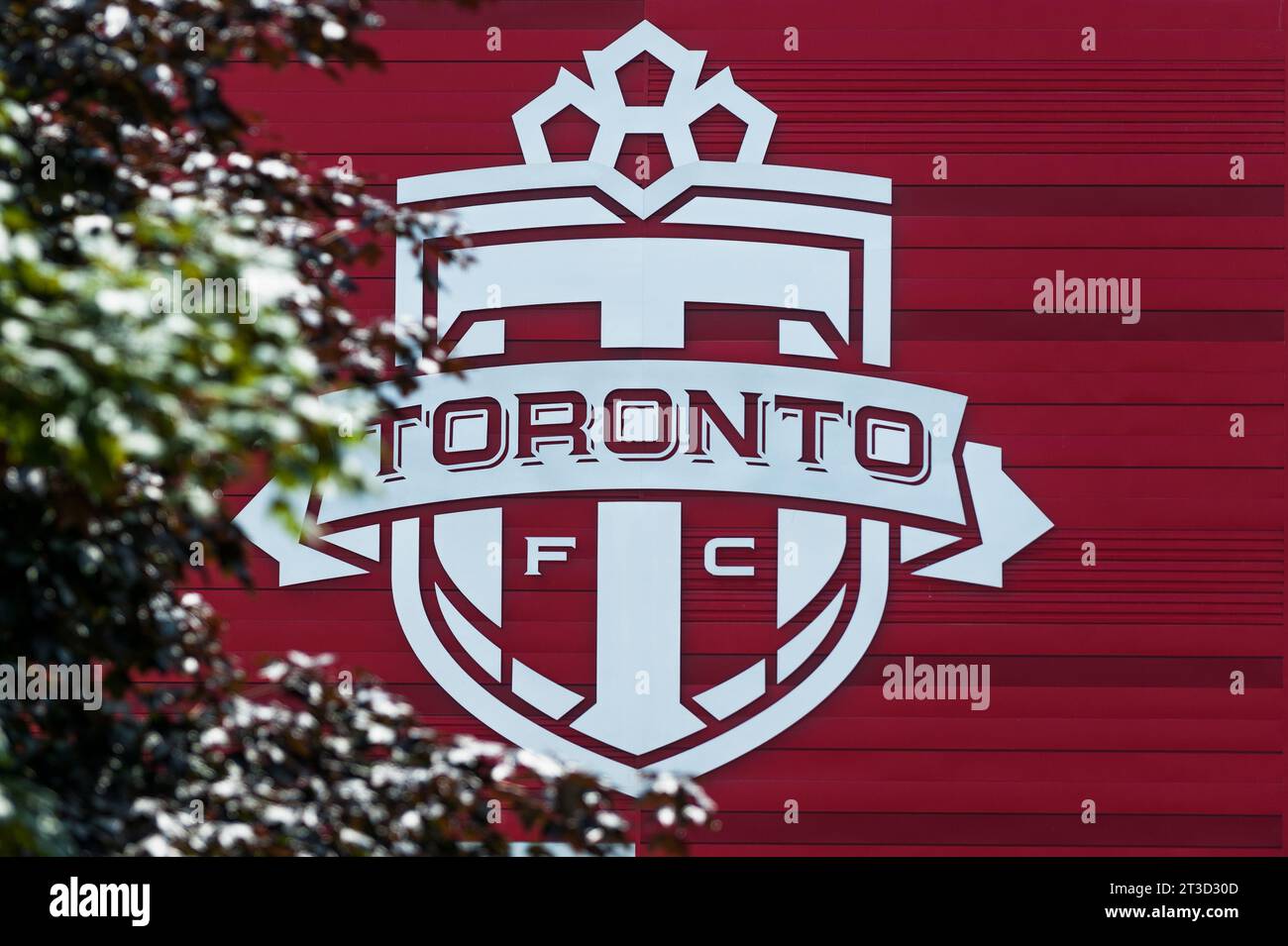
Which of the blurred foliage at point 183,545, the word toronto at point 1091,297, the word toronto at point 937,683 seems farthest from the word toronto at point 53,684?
the word toronto at point 1091,297

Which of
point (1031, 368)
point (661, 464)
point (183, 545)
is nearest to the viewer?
point (183, 545)

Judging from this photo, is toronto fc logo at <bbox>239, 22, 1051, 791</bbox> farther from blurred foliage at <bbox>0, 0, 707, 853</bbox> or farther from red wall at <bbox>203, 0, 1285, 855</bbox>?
blurred foliage at <bbox>0, 0, 707, 853</bbox>

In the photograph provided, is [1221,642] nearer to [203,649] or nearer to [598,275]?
[598,275]

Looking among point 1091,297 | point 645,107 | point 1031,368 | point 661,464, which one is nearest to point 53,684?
point 661,464

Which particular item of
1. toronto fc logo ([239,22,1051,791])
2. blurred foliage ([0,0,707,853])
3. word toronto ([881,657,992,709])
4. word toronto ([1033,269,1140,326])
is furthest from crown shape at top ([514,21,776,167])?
blurred foliage ([0,0,707,853])

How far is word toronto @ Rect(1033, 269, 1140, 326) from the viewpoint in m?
4.48

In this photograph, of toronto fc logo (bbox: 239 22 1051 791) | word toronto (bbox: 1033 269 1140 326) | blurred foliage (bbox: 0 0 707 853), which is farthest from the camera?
word toronto (bbox: 1033 269 1140 326)

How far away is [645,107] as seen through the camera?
14.6ft

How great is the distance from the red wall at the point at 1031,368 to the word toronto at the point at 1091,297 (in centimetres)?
5

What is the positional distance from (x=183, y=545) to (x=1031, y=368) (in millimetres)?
3316

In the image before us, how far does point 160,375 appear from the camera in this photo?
1285 millimetres

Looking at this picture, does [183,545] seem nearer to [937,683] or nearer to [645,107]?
[645,107]

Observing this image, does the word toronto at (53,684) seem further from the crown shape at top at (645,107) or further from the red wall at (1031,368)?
the crown shape at top at (645,107)

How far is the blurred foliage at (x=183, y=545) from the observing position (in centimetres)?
182
